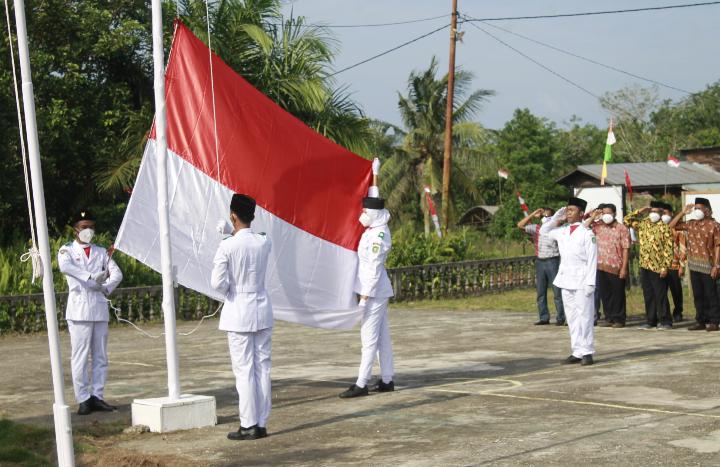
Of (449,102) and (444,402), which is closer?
(444,402)

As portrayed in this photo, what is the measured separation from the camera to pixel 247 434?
8617 millimetres

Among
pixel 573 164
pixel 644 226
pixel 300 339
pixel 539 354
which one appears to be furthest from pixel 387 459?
pixel 573 164

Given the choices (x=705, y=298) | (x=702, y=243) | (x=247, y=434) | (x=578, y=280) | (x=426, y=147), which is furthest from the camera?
(x=426, y=147)

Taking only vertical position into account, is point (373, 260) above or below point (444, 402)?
above

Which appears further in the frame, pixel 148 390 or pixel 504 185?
pixel 504 185

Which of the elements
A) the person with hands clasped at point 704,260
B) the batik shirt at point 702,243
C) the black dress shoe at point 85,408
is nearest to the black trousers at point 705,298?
the person with hands clasped at point 704,260

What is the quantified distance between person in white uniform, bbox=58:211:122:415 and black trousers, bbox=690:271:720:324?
9575 millimetres

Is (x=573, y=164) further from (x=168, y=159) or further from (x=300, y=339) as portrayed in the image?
(x=168, y=159)

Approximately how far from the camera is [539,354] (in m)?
13.9

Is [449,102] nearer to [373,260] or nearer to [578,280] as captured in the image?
[578,280]

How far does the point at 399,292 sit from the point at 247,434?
1478 centimetres

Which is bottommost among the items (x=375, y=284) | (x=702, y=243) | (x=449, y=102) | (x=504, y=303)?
(x=504, y=303)

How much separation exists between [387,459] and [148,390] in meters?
4.63

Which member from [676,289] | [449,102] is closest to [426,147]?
[449,102]
